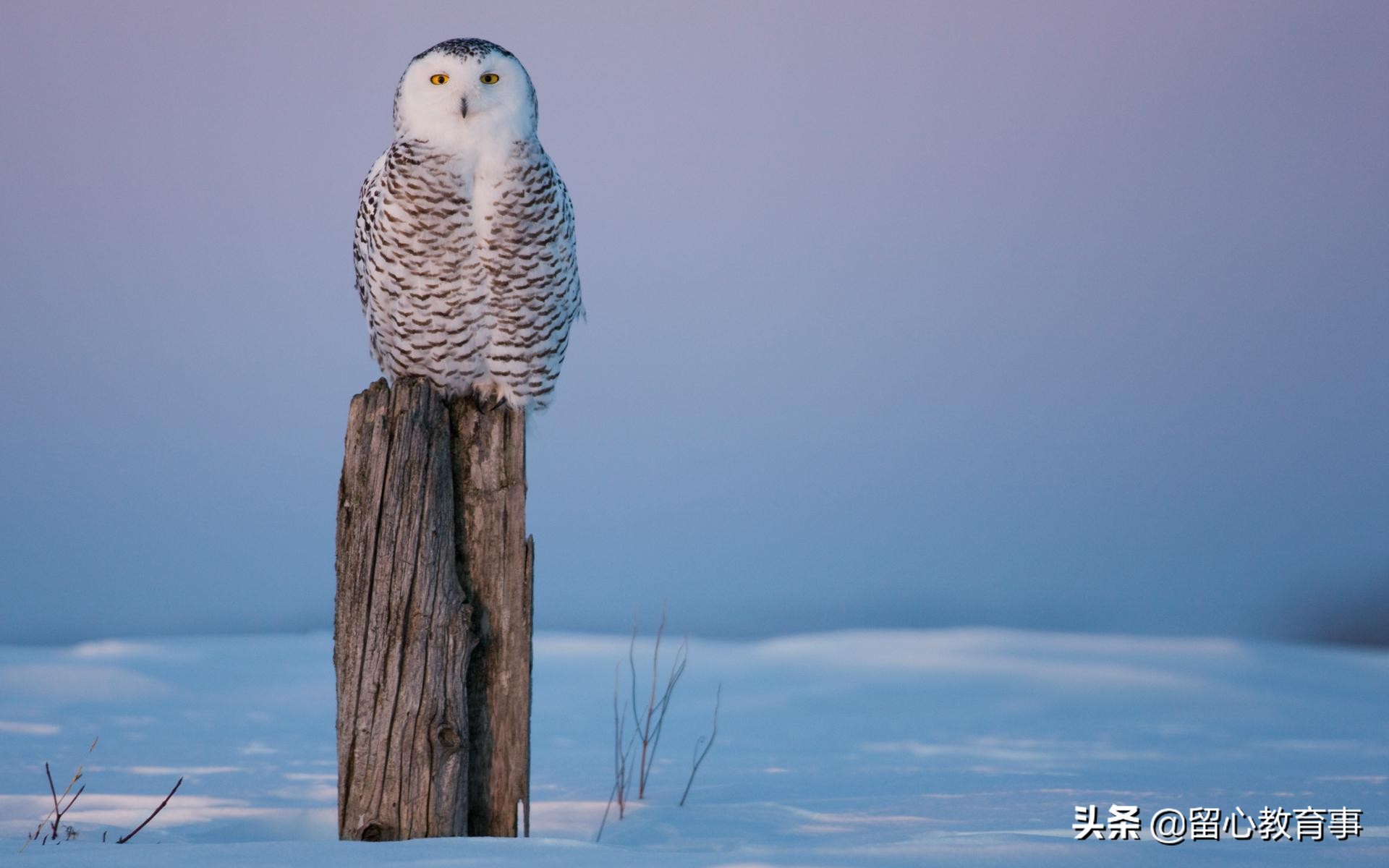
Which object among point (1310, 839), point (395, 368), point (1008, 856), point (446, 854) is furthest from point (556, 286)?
point (1310, 839)

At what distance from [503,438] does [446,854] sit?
4.22 feet

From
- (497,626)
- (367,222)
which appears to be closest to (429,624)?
(497,626)

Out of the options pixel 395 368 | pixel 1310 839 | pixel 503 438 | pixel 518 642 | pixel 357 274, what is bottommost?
pixel 1310 839

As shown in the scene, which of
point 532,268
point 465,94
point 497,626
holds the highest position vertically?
point 465,94

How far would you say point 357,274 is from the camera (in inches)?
186

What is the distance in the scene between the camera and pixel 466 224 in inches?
161

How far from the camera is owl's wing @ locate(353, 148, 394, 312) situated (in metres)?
4.23

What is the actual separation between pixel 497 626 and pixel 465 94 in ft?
5.55

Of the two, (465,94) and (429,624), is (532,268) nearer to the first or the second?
(465,94)

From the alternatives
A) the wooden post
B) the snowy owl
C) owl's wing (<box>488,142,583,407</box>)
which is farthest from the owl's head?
the wooden post

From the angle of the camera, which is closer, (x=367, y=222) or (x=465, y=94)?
(x=465, y=94)

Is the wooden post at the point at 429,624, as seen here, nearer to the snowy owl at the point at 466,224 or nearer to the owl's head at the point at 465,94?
the snowy owl at the point at 466,224

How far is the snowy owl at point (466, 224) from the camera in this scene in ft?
13.2

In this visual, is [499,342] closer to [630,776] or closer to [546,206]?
[546,206]
